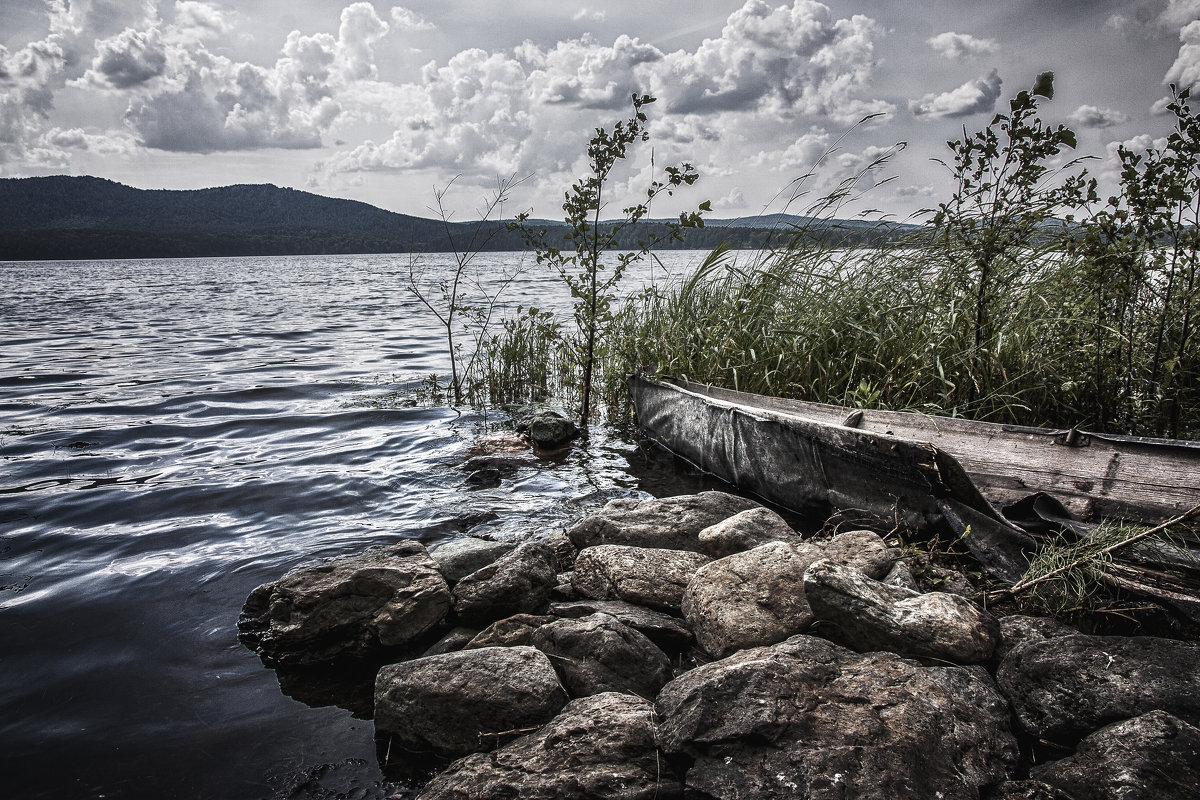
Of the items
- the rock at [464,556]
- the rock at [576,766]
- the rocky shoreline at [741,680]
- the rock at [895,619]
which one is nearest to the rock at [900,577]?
the rocky shoreline at [741,680]

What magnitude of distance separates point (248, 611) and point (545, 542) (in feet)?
5.07

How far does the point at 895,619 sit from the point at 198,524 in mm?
4347

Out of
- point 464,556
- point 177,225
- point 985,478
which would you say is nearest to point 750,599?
point 464,556

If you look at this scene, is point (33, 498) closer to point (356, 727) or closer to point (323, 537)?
point (323, 537)

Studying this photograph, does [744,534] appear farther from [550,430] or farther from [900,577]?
[550,430]

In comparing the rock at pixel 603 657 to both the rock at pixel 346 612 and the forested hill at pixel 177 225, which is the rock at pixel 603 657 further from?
the forested hill at pixel 177 225

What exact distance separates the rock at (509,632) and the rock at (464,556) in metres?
0.55

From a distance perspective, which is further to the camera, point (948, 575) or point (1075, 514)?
point (1075, 514)

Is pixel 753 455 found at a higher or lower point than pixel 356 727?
higher

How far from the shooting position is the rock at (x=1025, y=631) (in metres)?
2.31

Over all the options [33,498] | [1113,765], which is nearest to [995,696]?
[1113,765]

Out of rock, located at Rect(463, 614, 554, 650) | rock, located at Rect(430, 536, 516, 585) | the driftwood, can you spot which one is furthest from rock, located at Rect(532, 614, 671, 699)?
the driftwood

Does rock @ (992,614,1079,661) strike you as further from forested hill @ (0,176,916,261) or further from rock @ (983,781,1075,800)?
forested hill @ (0,176,916,261)

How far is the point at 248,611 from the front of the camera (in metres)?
3.34
